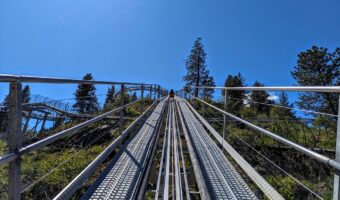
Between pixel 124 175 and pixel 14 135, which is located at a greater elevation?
pixel 14 135

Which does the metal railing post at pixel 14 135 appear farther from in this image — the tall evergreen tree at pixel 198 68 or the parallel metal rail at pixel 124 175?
the tall evergreen tree at pixel 198 68

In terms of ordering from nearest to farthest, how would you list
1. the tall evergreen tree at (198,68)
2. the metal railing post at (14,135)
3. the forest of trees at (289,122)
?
1. the metal railing post at (14,135)
2. the forest of trees at (289,122)
3. the tall evergreen tree at (198,68)

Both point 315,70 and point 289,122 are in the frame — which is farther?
point 315,70

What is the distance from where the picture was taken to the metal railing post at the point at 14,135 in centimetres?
139

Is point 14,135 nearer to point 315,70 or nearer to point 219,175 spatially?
point 219,175

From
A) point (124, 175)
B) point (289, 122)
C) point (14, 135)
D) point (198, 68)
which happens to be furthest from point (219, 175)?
point (198, 68)

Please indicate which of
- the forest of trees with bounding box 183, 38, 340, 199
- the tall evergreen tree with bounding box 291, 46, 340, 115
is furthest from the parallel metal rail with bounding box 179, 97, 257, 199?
the tall evergreen tree with bounding box 291, 46, 340, 115

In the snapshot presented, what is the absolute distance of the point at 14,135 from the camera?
1.42 meters

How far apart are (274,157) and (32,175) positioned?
6.39m

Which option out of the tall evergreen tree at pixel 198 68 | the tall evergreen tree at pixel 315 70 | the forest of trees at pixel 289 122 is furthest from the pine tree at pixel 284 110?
the tall evergreen tree at pixel 198 68

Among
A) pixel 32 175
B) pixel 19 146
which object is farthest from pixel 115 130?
pixel 19 146

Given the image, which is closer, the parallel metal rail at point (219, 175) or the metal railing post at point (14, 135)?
the metal railing post at point (14, 135)

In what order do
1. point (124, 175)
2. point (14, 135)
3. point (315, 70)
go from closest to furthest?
point (14, 135)
point (124, 175)
point (315, 70)

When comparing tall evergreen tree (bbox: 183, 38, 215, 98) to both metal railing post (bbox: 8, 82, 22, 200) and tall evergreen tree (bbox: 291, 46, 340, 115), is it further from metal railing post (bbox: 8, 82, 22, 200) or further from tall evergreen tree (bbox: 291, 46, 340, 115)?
metal railing post (bbox: 8, 82, 22, 200)
